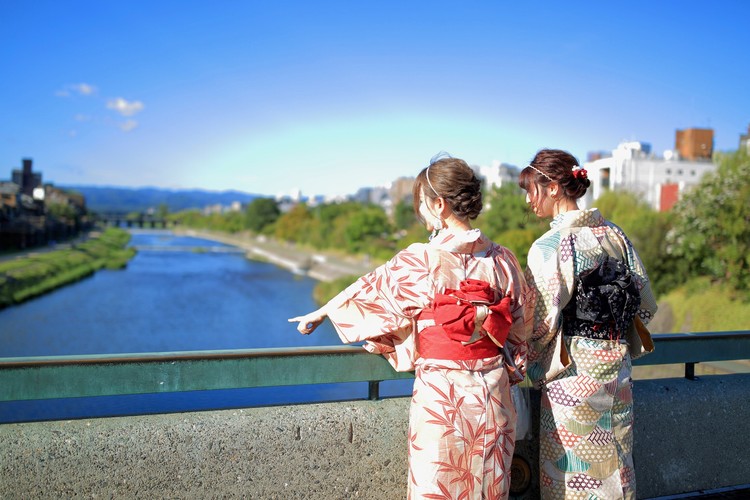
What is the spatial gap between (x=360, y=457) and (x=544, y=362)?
72 centimetres

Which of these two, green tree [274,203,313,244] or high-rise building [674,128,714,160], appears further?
green tree [274,203,313,244]

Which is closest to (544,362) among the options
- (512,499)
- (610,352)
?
(610,352)

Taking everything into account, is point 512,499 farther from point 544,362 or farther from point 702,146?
point 702,146

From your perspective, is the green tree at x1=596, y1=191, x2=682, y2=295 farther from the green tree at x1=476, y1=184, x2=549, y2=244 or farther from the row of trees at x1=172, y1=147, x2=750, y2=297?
the green tree at x1=476, y1=184, x2=549, y2=244

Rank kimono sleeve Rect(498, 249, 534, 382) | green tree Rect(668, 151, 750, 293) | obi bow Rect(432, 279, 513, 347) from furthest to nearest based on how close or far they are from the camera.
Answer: green tree Rect(668, 151, 750, 293) < kimono sleeve Rect(498, 249, 534, 382) < obi bow Rect(432, 279, 513, 347)

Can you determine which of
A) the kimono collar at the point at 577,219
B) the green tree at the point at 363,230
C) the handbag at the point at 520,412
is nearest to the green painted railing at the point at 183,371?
the handbag at the point at 520,412

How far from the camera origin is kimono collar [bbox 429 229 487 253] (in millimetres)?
1994

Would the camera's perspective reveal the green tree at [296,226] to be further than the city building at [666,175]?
Yes

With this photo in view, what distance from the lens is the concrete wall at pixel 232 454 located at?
201 cm

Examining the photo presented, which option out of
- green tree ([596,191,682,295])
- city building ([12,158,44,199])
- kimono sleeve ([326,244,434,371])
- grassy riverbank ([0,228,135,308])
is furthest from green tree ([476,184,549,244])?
city building ([12,158,44,199])

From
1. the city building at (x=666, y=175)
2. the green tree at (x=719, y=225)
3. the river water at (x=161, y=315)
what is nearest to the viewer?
the green tree at (x=719, y=225)

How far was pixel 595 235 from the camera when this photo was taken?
7.28ft

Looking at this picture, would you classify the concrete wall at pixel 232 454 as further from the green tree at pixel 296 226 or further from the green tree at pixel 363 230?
the green tree at pixel 296 226

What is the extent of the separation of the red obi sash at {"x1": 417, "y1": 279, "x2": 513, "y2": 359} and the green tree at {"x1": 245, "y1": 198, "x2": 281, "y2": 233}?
111 metres
